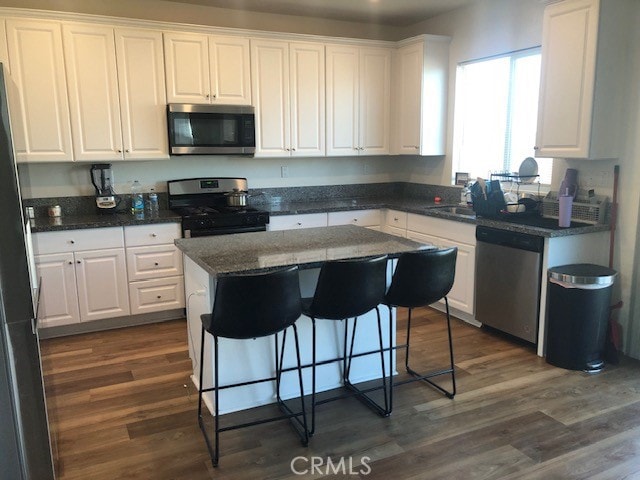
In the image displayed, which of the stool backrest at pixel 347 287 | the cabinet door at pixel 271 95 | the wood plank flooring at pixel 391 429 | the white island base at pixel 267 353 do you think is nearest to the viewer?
the wood plank flooring at pixel 391 429

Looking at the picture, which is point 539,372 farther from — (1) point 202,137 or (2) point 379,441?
(1) point 202,137

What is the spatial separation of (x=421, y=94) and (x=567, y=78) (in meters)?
1.58

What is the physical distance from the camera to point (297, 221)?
4.65 metres

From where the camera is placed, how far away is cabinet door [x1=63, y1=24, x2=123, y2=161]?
3.93 metres

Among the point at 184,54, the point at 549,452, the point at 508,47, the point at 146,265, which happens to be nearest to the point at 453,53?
the point at 508,47

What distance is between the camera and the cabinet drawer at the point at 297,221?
4566 millimetres

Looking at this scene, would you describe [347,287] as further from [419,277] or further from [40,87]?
[40,87]

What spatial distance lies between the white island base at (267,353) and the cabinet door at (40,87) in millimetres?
1738

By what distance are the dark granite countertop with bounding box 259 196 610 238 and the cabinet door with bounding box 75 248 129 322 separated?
1.34 metres

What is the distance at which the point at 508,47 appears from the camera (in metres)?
4.28

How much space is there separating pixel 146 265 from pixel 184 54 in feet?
5.75

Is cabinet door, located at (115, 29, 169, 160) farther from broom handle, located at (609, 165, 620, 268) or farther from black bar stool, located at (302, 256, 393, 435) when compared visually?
broom handle, located at (609, 165, 620, 268)

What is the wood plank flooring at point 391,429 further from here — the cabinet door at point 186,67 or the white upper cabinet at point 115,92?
the cabinet door at point 186,67

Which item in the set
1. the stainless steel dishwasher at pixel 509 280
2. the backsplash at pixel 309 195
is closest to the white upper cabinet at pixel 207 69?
the backsplash at pixel 309 195
